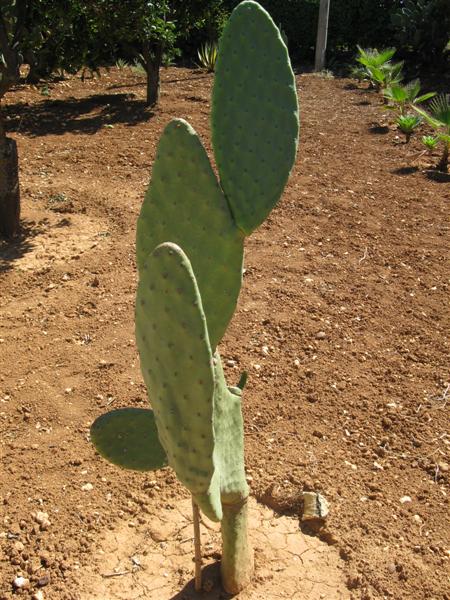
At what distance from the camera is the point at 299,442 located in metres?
2.79

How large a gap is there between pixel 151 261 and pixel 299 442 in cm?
177

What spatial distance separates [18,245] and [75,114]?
3.62m

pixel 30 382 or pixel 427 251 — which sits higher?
pixel 427 251

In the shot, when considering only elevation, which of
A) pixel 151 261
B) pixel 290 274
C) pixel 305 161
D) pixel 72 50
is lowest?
pixel 290 274

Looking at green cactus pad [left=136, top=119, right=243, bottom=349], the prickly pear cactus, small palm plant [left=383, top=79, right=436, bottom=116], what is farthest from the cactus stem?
small palm plant [left=383, top=79, right=436, bottom=116]

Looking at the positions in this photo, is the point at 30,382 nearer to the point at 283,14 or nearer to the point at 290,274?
the point at 290,274

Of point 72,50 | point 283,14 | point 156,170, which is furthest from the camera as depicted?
point 283,14

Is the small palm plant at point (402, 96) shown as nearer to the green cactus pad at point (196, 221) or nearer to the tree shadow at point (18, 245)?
the tree shadow at point (18, 245)

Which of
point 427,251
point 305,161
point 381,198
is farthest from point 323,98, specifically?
point 427,251

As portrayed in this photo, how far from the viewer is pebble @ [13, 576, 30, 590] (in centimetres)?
217

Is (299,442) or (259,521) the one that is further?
(299,442)

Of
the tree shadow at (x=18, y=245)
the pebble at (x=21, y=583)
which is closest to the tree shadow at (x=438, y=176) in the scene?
the tree shadow at (x=18, y=245)

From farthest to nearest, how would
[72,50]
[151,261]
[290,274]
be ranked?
[72,50] → [290,274] → [151,261]

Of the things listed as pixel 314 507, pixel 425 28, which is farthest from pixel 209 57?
pixel 314 507
